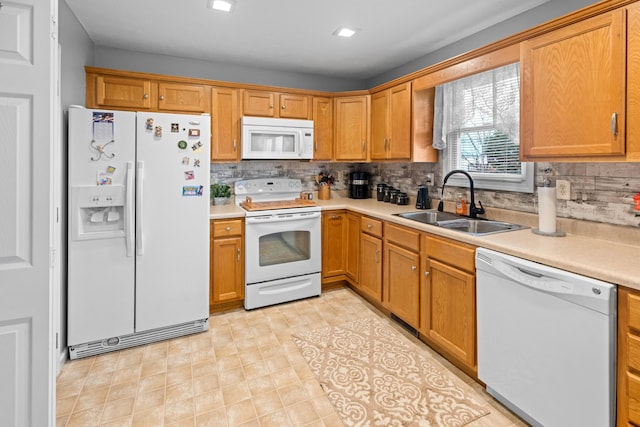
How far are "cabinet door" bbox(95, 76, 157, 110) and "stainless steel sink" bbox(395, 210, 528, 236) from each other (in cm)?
250

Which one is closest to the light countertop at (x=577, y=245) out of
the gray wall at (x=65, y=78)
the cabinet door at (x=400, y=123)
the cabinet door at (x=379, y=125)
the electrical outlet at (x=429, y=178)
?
the electrical outlet at (x=429, y=178)

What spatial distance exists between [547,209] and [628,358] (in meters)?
0.95

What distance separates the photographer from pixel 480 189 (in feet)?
9.45

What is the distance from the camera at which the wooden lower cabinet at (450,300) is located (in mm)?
2104

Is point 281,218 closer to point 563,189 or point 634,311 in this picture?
point 563,189

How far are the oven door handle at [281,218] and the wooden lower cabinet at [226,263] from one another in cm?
11

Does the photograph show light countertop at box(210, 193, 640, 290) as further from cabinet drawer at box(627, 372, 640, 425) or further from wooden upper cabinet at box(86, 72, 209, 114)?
wooden upper cabinet at box(86, 72, 209, 114)

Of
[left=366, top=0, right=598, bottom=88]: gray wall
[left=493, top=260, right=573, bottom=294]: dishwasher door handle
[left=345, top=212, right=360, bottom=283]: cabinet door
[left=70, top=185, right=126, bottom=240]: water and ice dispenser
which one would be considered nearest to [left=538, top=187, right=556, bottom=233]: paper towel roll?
[left=493, top=260, right=573, bottom=294]: dishwasher door handle

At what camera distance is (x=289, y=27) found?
279cm

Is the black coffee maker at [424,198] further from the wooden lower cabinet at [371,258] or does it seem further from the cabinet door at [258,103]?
the cabinet door at [258,103]

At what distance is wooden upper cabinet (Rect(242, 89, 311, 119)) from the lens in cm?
348

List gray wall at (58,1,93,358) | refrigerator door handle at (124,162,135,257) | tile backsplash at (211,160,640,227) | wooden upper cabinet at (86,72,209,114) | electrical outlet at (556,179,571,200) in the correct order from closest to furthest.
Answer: tile backsplash at (211,160,640,227)
electrical outlet at (556,179,571,200)
gray wall at (58,1,93,358)
refrigerator door handle at (124,162,135,257)
wooden upper cabinet at (86,72,209,114)
